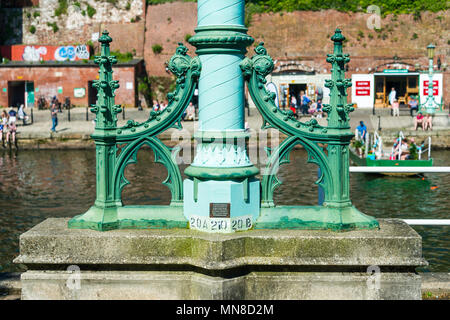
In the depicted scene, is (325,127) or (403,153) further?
(403,153)

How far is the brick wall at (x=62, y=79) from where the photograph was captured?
157 ft

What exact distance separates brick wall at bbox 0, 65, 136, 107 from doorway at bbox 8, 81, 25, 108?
0.43 metres

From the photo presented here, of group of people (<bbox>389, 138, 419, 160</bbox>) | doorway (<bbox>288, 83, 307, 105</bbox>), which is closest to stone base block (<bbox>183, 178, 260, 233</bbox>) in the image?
group of people (<bbox>389, 138, 419, 160</bbox>)

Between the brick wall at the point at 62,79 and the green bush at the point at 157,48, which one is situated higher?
the green bush at the point at 157,48

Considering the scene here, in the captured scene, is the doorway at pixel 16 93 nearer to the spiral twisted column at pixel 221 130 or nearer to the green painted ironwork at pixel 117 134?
the green painted ironwork at pixel 117 134

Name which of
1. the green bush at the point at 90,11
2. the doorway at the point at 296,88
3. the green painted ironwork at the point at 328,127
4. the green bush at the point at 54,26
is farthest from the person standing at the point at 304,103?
the green painted ironwork at the point at 328,127

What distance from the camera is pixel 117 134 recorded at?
4789mm

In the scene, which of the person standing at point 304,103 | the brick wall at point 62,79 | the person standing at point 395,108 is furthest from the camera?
the brick wall at point 62,79

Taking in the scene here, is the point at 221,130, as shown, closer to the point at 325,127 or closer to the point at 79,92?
the point at 325,127

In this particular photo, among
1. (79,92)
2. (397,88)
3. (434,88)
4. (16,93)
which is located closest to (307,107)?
(434,88)

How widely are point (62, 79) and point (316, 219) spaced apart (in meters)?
45.7

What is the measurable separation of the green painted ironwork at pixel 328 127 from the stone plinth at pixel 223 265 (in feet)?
1.09

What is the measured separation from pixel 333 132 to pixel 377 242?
0.86m

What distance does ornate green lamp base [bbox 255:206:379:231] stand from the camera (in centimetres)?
469
